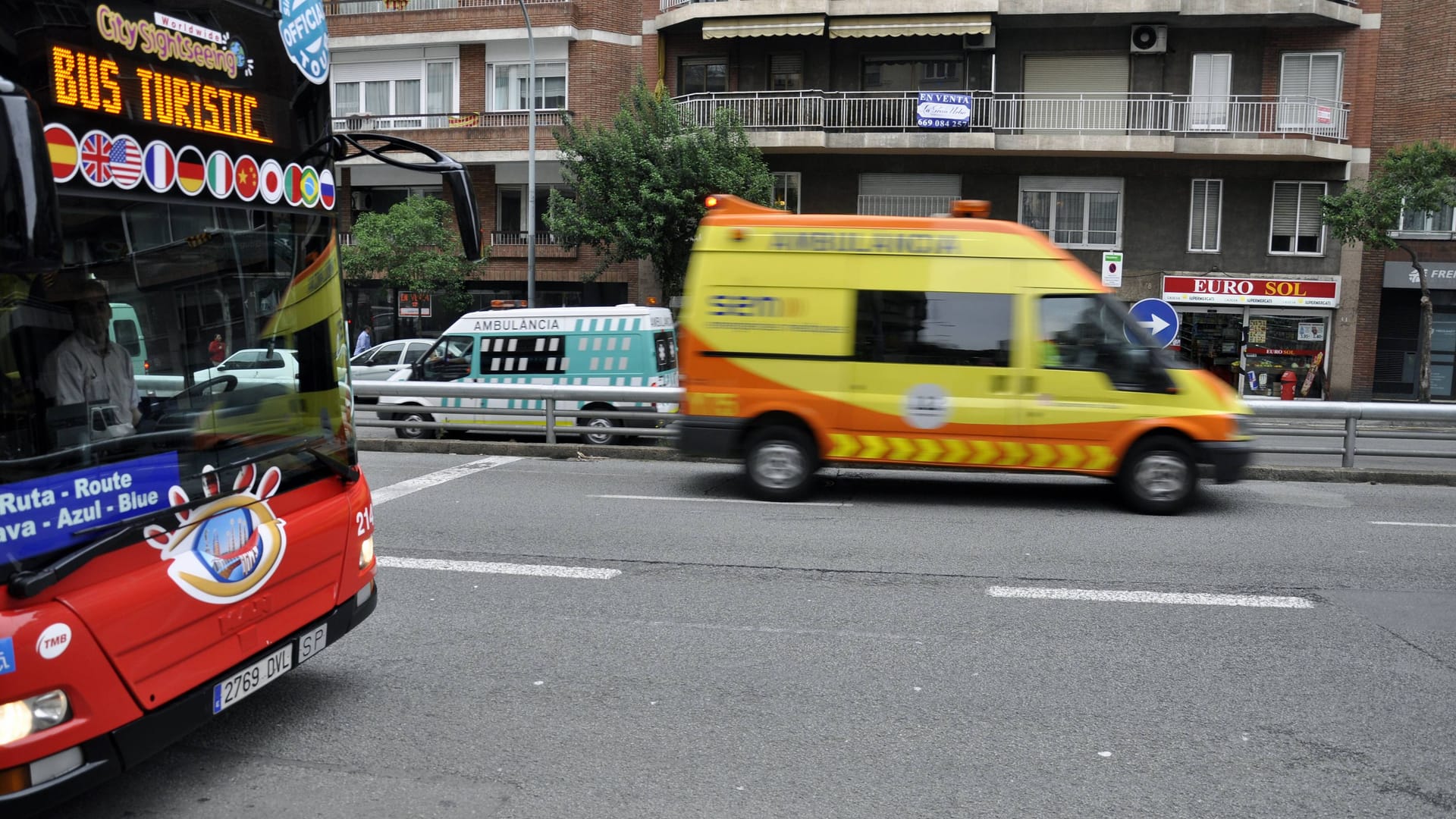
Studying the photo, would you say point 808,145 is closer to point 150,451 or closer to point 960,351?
point 960,351

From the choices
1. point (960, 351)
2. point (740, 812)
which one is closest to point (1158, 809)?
point (740, 812)

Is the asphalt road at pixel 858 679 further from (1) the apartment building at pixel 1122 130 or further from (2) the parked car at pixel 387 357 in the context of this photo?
(1) the apartment building at pixel 1122 130

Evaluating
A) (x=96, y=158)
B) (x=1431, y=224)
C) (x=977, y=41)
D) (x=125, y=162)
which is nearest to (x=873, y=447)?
(x=125, y=162)

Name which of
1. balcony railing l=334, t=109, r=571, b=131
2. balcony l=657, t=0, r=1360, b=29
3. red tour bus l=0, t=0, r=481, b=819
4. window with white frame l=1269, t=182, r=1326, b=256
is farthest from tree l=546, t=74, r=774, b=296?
red tour bus l=0, t=0, r=481, b=819

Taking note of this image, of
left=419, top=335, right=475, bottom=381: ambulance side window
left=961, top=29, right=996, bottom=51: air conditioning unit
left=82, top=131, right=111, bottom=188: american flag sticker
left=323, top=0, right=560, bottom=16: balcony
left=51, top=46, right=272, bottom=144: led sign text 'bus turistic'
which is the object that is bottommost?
left=419, top=335, right=475, bottom=381: ambulance side window

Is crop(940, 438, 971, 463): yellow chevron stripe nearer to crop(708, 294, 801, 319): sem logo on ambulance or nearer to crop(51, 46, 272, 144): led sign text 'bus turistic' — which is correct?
crop(708, 294, 801, 319): sem logo on ambulance

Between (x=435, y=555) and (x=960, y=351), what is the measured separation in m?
4.89

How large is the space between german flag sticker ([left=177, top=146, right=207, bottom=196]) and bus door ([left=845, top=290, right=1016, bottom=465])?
6.75 metres

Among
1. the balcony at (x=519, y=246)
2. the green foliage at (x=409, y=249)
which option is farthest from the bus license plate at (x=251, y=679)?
the balcony at (x=519, y=246)

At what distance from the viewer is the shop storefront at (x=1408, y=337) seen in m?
25.7

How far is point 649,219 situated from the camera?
23.8 m

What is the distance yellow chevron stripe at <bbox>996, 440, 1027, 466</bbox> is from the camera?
985 cm

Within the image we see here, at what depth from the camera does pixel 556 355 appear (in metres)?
15.7

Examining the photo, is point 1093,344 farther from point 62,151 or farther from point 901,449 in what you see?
point 62,151
